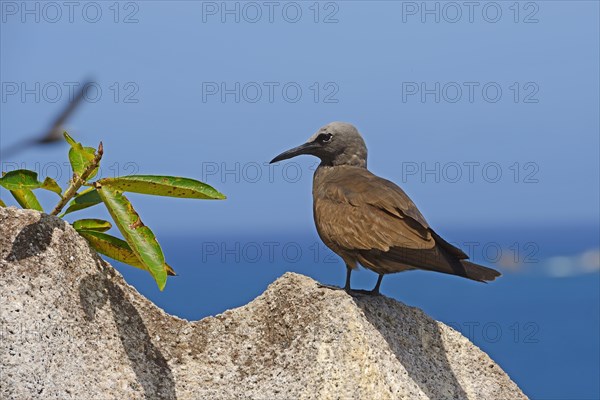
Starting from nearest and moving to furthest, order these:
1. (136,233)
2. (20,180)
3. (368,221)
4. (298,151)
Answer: (136,233)
(20,180)
(368,221)
(298,151)

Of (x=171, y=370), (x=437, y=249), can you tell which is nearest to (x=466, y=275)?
(x=437, y=249)

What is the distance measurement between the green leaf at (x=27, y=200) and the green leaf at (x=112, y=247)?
0.40m

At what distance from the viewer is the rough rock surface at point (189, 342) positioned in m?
4.35

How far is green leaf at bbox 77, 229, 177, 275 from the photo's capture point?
504 cm

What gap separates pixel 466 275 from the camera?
15.0ft

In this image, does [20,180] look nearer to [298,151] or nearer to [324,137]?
[298,151]

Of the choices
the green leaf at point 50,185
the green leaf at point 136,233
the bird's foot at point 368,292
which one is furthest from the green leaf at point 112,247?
the bird's foot at point 368,292

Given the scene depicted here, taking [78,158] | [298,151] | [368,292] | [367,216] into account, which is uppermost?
[298,151]

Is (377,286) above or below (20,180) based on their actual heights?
below

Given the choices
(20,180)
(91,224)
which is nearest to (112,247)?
(91,224)

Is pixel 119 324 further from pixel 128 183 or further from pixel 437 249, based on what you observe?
pixel 437 249

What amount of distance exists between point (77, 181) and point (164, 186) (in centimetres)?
69

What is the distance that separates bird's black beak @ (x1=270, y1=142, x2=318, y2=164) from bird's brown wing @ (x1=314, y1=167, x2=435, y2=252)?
1.75ft

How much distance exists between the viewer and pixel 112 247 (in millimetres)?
5047
